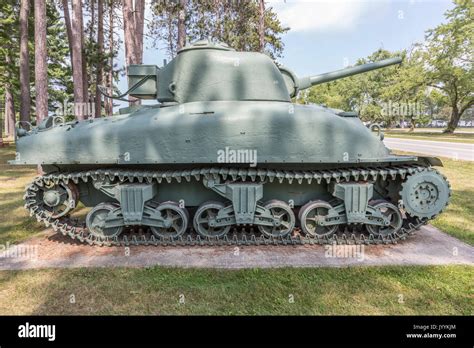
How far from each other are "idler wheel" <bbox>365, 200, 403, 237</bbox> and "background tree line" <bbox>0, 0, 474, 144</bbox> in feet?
24.8

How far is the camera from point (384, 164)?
6098 mm

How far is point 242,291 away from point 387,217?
3560 mm

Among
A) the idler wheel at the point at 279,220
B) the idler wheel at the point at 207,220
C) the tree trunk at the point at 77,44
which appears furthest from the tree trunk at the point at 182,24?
the idler wheel at the point at 279,220

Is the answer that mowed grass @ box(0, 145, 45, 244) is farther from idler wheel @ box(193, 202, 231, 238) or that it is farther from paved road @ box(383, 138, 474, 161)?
paved road @ box(383, 138, 474, 161)

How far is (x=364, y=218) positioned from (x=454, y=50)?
44.4m

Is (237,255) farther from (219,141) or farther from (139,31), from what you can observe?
(139,31)

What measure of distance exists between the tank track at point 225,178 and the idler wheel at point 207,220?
0.14 metres

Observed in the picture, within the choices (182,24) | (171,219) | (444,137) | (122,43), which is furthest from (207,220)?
(444,137)

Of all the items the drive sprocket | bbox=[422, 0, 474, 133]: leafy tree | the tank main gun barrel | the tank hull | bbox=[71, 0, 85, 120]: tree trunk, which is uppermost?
bbox=[422, 0, 474, 133]: leafy tree

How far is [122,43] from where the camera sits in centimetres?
2889

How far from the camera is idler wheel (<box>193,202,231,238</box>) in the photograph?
6133mm

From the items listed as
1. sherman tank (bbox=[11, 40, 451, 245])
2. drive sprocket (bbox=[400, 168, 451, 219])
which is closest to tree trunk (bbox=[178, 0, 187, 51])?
sherman tank (bbox=[11, 40, 451, 245])
